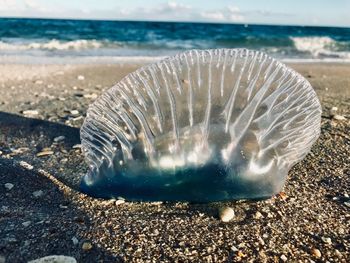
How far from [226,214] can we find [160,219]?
0.36 m

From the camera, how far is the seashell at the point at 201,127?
2.42 m

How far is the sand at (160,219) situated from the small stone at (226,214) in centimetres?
3

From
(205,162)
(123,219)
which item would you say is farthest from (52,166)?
(205,162)

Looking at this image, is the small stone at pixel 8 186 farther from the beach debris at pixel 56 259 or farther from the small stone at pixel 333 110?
the small stone at pixel 333 110

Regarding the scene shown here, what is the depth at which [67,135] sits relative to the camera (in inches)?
148

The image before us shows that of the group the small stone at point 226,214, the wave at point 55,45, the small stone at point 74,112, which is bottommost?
the wave at point 55,45

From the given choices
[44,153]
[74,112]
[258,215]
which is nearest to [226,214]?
[258,215]

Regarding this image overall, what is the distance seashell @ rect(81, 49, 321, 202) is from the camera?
95.3 inches

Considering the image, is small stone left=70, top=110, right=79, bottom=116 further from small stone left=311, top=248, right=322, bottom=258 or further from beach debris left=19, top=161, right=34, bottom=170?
small stone left=311, top=248, right=322, bottom=258

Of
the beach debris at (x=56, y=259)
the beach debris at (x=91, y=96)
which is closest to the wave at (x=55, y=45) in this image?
the beach debris at (x=91, y=96)

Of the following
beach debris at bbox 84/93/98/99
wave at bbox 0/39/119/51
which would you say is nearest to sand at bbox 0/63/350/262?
beach debris at bbox 84/93/98/99

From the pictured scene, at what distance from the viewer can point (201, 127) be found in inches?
95.3

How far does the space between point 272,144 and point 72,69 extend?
676cm

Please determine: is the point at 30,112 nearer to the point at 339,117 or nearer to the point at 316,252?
the point at 339,117
